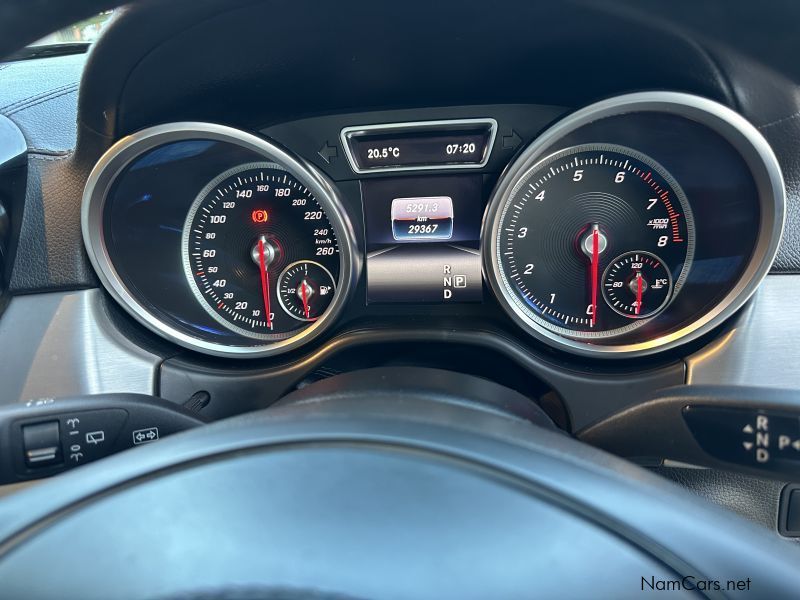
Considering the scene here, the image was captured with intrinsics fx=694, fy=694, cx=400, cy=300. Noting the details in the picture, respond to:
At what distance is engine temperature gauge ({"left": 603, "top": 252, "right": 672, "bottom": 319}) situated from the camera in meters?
2.17

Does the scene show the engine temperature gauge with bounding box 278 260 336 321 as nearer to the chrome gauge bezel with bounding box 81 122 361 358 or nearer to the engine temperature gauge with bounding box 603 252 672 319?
the chrome gauge bezel with bounding box 81 122 361 358

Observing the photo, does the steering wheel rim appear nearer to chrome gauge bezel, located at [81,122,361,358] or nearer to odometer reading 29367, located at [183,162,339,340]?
chrome gauge bezel, located at [81,122,361,358]

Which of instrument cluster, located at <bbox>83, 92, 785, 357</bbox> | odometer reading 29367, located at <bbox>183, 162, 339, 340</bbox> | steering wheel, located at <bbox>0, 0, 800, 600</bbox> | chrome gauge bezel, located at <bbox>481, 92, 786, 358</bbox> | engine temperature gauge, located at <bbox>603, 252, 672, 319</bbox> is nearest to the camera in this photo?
steering wheel, located at <bbox>0, 0, 800, 600</bbox>

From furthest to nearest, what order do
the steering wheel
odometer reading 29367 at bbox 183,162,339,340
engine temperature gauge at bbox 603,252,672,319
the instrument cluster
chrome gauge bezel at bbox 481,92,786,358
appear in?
odometer reading 29367 at bbox 183,162,339,340 → engine temperature gauge at bbox 603,252,672,319 → the instrument cluster → chrome gauge bezel at bbox 481,92,786,358 → the steering wheel

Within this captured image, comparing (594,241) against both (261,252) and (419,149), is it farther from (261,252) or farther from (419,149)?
(261,252)

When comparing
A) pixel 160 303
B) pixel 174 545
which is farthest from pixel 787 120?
pixel 160 303

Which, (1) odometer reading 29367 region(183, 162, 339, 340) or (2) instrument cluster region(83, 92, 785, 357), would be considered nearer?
(2) instrument cluster region(83, 92, 785, 357)

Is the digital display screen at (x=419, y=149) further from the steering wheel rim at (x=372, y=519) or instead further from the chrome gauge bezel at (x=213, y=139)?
the steering wheel rim at (x=372, y=519)

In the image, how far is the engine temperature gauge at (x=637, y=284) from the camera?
7.11 ft

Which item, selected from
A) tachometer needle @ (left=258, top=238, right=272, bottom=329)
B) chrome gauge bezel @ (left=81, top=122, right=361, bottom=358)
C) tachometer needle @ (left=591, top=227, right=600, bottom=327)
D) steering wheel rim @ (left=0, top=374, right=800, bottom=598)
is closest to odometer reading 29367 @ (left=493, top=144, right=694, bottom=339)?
tachometer needle @ (left=591, top=227, right=600, bottom=327)

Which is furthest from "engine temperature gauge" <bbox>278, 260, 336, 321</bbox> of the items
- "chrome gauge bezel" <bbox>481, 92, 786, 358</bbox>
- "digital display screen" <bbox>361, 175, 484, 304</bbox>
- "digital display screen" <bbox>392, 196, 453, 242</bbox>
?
"chrome gauge bezel" <bbox>481, 92, 786, 358</bbox>

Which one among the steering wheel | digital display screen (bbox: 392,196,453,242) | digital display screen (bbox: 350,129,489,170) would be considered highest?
digital display screen (bbox: 350,129,489,170)

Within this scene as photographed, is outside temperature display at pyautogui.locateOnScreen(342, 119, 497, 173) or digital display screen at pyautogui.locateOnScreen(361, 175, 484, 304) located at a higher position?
outside temperature display at pyautogui.locateOnScreen(342, 119, 497, 173)

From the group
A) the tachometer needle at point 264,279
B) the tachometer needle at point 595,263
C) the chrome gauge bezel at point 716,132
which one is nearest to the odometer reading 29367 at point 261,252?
the tachometer needle at point 264,279
